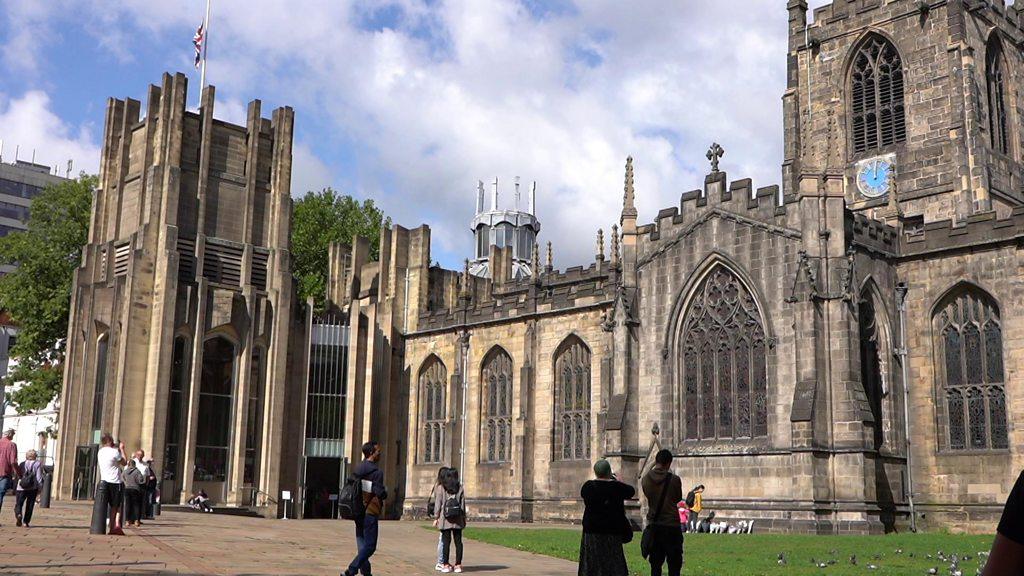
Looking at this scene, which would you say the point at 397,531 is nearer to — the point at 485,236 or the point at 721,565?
the point at 721,565

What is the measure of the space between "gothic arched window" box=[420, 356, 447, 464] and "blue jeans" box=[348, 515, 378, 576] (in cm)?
3032

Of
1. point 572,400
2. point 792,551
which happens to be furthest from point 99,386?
point 792,551

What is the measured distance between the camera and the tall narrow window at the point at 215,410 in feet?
130

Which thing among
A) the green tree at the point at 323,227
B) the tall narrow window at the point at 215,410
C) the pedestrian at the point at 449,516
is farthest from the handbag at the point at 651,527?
the green tree at the point at 323,227

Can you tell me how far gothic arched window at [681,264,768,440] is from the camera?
3094 centimetres

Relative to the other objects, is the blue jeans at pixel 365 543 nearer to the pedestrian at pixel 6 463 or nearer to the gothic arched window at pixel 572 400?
the pedestrian at pixel 6 463

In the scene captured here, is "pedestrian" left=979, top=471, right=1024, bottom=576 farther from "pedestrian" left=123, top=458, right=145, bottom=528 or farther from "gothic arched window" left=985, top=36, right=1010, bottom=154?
"gothic arched window" left=985, top=36, right=1010, bottom=154

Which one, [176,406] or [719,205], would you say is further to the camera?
[176,406]

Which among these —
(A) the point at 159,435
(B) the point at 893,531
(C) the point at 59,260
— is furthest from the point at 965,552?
(C) the point at 59,260

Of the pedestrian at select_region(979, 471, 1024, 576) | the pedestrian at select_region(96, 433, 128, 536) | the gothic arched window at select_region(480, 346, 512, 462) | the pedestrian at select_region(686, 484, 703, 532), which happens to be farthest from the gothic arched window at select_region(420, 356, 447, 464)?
the pedestrian at select_region(979, 471, 1024, 576)

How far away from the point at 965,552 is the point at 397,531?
14376 mm

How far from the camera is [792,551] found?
2019cm

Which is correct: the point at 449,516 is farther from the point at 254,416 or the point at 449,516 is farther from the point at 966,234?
the point at 254,416

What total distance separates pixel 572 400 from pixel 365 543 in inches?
1029
